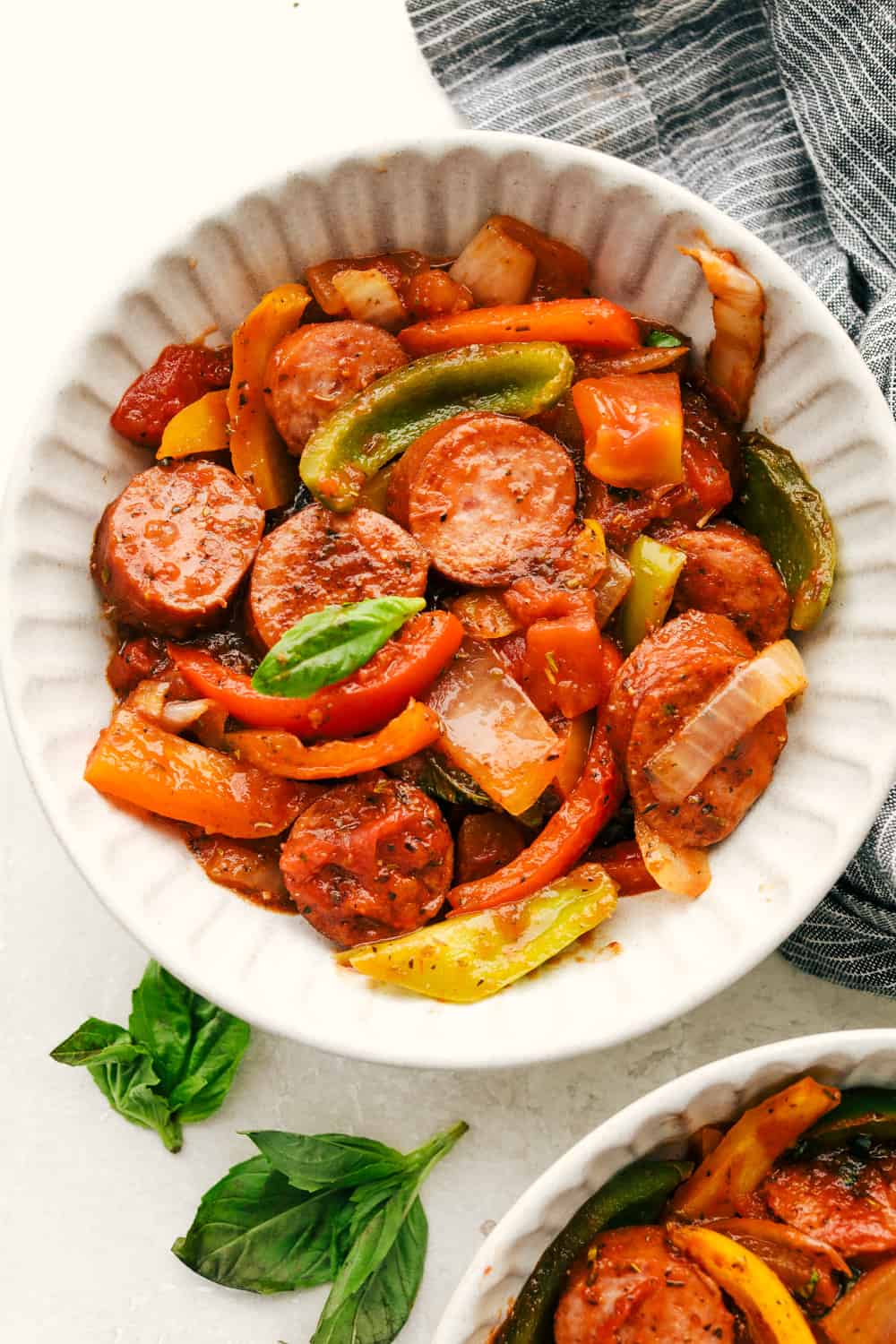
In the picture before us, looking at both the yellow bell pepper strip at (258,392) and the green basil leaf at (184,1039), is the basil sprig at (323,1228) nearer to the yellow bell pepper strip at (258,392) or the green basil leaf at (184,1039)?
the green basil leaf at (184,1039)

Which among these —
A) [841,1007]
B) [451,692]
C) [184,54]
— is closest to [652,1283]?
[841,1007]

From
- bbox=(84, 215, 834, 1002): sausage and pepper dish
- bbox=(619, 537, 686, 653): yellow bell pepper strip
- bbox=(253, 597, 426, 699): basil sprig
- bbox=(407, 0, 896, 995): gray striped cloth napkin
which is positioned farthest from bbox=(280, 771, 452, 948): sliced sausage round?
bbox=(407, 0, 896, 995): gray striped cloth napkin

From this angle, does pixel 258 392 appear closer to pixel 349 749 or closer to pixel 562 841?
pixel 349 749

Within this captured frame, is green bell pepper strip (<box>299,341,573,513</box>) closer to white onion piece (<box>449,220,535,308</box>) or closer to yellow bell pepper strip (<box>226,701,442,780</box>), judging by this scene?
white onion piece (<box>449,220,535,308</box>)

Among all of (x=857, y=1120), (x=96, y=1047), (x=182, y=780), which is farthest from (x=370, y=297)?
(x=857, y=1120)

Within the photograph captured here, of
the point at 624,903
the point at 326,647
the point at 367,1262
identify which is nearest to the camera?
the point at 326,647

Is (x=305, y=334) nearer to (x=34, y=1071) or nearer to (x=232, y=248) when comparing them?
(x=232, y=248)
